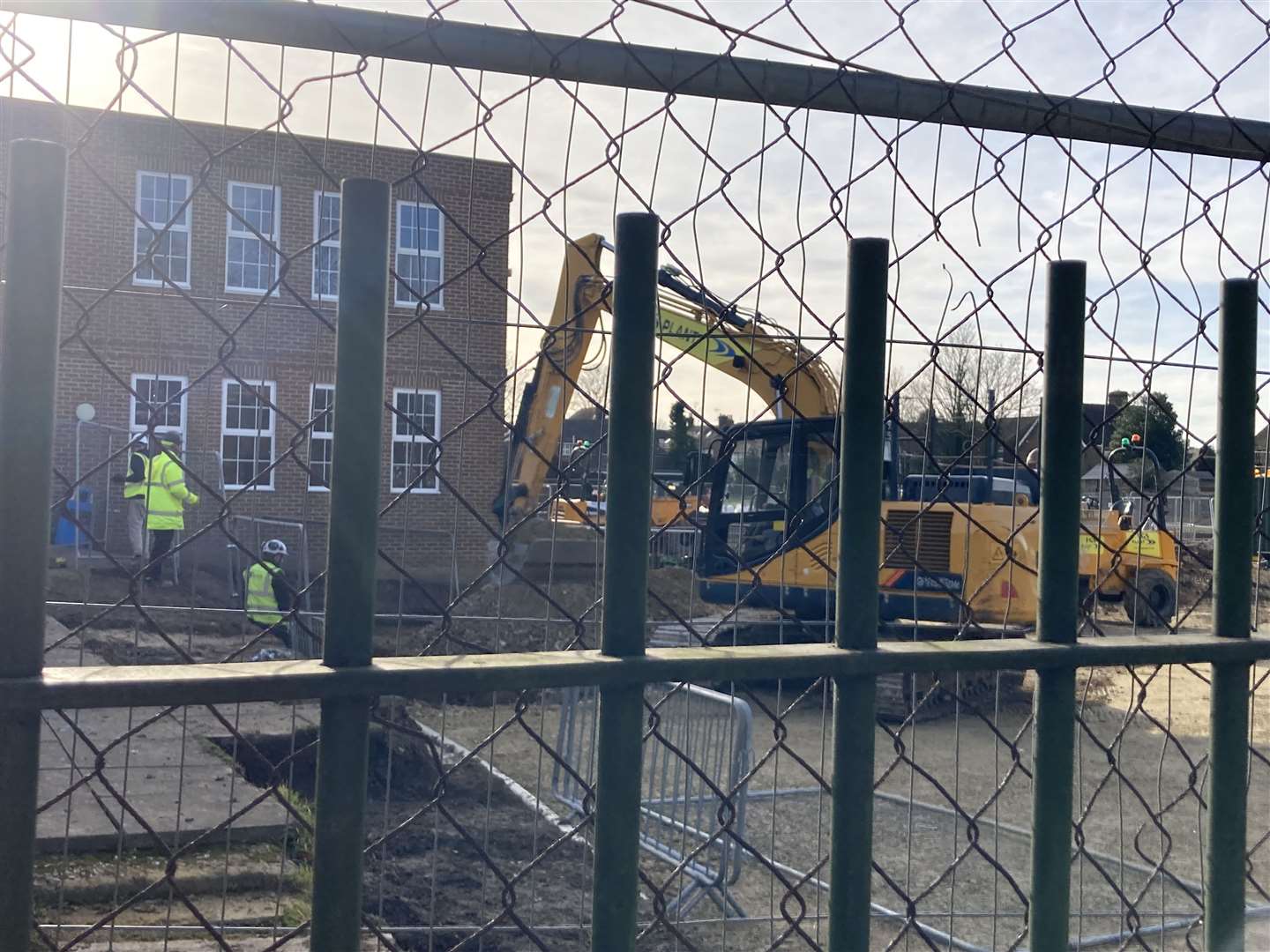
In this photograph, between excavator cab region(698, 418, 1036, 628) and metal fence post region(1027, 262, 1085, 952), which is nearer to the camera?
metal fence post region(1027, 262, 1085, 952)

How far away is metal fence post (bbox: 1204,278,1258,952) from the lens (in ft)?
6.50

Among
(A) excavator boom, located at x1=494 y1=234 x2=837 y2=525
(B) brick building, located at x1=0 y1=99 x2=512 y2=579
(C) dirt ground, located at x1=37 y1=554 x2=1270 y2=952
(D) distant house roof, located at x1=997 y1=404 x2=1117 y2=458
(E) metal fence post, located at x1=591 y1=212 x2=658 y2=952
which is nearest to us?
(E) metal fence post, located at x1=591 y1=212 x2=658 y2=952

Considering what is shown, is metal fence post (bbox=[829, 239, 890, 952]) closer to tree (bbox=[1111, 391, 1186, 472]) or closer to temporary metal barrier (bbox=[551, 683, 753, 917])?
tree (bbox=[1111, 391, 1186, 472])

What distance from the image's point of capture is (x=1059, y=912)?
1.81m

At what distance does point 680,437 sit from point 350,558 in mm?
1294

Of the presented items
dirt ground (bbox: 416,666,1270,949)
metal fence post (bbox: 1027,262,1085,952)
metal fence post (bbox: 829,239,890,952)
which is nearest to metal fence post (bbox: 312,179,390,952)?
metal fence post (bbox: 829,239,890,952)

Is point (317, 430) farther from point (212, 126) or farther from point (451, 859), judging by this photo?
point (451, 859)

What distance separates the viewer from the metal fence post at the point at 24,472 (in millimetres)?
1269

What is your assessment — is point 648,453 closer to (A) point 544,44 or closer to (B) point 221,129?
(A) point 544,44

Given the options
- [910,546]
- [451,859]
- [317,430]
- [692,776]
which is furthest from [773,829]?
[910,546]

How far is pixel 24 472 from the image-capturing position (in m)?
1.28

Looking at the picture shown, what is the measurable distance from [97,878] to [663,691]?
2.94 m

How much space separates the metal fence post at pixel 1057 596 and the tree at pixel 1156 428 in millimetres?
672

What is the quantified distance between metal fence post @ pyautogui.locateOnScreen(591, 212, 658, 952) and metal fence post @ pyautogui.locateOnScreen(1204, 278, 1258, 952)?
44.0 inches
